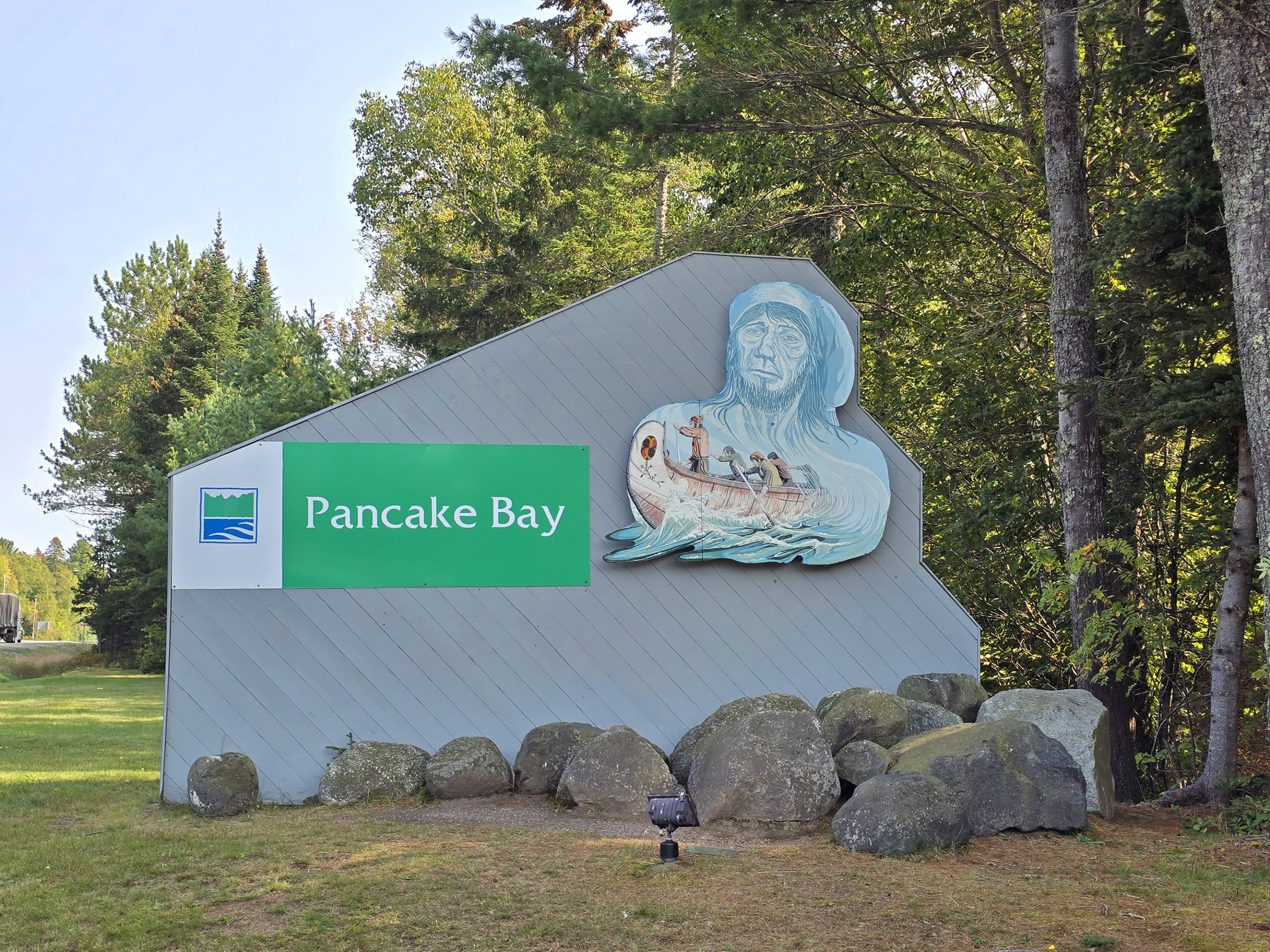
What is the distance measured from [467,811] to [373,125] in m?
26.9

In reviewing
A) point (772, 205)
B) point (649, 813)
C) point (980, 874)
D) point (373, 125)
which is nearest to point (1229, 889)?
point (980, 874)

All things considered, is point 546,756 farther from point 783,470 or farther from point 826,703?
point 783,470

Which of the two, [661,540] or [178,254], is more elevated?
[178,254]

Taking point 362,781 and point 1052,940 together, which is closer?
point 1052,940

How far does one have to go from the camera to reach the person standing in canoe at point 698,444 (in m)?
10.3

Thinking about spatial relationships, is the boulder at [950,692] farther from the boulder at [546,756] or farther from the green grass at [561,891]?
the boulder at [546,756]

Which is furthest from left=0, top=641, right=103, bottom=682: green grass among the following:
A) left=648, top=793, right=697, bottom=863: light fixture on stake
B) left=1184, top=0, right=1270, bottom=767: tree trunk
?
left=1184, top=0, right=1270, bottom=767: tree trunk

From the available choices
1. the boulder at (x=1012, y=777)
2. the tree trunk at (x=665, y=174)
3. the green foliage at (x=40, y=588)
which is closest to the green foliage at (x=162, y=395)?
the tree trunk at (x=665, y=174)

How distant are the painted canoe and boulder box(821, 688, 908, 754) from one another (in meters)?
1.78

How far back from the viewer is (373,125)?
105 feet

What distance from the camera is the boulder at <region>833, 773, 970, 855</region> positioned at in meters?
7.53

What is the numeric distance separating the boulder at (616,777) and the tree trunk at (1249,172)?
4450mm

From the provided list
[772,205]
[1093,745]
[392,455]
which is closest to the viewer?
[1093,745]

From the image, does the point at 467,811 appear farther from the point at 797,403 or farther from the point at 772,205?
the point at 772,205
